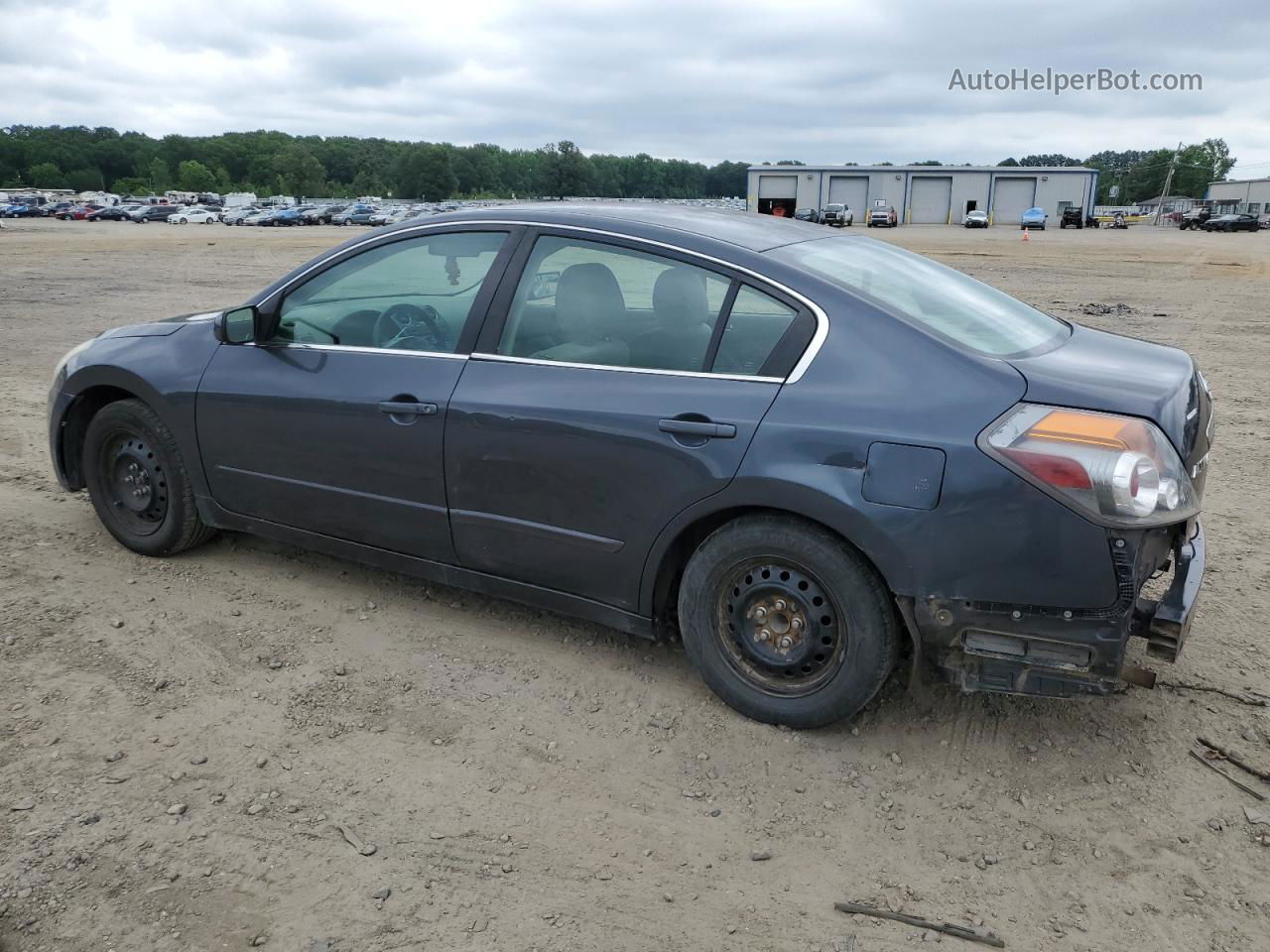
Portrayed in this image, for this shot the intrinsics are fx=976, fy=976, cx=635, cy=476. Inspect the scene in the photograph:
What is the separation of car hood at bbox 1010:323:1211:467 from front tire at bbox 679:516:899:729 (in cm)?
78

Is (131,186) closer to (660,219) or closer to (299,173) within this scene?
(299,173)

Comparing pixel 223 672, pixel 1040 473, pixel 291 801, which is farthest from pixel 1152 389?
pixel 223 672

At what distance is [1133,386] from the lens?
2.98 meters

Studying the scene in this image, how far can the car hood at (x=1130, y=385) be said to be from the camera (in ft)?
9.33

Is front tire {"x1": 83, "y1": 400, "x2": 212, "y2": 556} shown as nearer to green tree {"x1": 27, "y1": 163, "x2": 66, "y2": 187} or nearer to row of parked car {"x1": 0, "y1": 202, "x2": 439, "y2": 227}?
row of parked car {"x1": 0, "y1": 202, "x2": 439, "y2": 227}

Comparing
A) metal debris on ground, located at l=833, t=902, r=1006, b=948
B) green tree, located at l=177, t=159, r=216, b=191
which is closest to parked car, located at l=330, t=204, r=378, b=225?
metal debris on ground, located at l=833, t=902, r=1006, b=948

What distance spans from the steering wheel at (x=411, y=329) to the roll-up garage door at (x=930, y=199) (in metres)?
86.2

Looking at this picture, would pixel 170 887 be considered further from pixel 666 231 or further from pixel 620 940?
pixel 666 231

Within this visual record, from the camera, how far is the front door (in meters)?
3.74

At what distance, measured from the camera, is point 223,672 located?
3660 mm

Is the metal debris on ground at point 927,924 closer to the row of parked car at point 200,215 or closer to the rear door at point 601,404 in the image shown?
the rear door at point 601,404

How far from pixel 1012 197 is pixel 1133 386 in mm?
89698

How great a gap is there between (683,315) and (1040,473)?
4.21ft

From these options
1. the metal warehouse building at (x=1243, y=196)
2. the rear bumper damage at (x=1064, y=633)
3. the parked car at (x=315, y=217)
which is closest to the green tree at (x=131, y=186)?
the parked car at (x=315, y=217)
